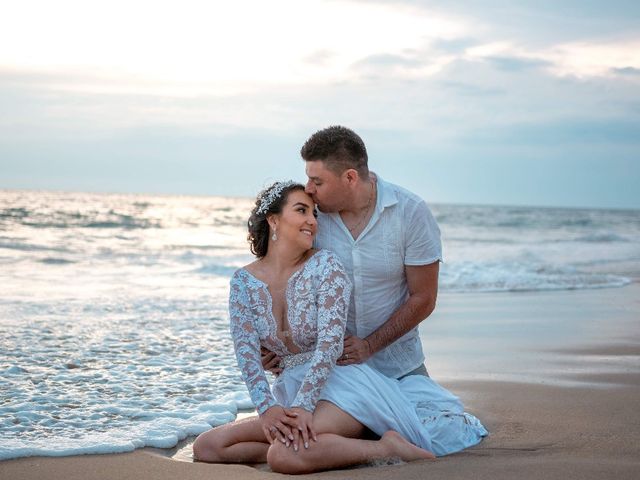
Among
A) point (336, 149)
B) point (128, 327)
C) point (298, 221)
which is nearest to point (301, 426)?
point (298, 221)

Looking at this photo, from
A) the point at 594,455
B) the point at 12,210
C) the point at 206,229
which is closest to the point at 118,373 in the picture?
the point at 594,455

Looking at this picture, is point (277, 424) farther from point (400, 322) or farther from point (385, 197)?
point (385, 197)

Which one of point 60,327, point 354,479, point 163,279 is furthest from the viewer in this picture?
point 163,279

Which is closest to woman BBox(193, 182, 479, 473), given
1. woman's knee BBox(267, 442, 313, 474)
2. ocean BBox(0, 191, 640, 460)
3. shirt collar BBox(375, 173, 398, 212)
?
woman's knee BBox(267, 442, 313, 474)

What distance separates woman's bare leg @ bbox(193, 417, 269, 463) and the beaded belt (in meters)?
0.34

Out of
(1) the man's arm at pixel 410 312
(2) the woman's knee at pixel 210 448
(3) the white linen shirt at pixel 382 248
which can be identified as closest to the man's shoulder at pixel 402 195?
(3) the white linen shirt at pixel 382 248

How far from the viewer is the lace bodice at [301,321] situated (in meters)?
4.00

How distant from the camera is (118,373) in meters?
6.20

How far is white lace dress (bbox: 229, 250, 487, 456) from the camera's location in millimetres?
4039

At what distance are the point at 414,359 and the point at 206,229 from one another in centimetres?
2662

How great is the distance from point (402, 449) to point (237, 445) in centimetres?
84

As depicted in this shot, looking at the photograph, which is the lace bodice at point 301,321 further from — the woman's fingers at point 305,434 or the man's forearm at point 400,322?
the man's forearm at point 400,322

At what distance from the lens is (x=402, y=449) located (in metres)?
3.95

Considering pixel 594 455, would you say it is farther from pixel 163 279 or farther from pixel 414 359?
pixel 163 279
